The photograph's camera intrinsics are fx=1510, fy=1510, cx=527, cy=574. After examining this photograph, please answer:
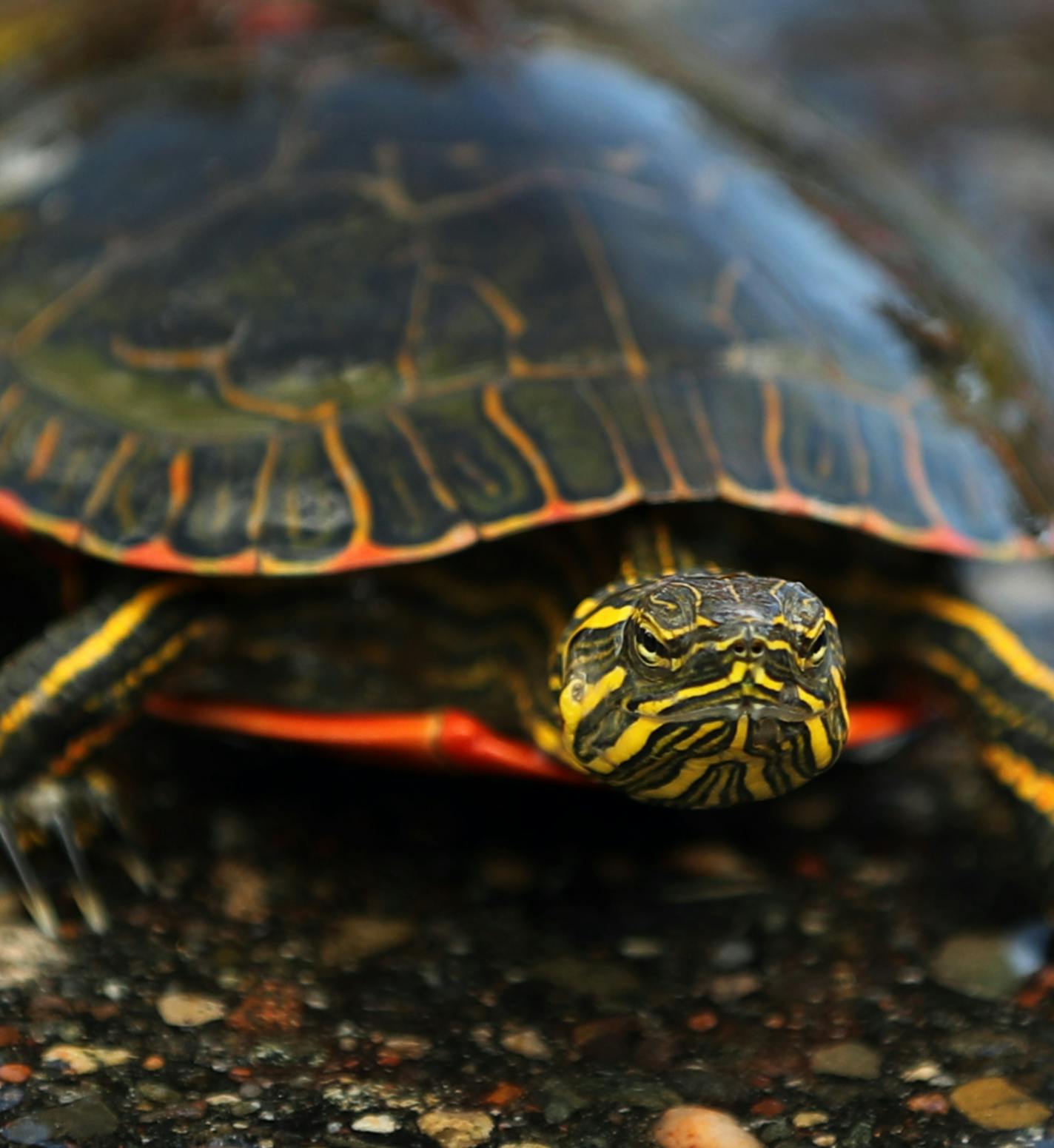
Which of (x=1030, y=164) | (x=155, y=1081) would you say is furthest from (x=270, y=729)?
(x=1030, y=164)

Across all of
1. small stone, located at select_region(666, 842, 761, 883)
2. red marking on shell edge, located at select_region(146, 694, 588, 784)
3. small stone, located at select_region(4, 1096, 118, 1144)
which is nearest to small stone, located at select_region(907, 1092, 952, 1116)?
small stone, located at select_region(666, 842, 761, 883)

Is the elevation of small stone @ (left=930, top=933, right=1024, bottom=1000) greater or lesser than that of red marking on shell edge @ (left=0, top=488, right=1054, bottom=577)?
lesser

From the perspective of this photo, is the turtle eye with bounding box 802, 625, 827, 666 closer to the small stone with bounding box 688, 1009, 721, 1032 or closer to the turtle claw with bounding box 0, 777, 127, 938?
the small stone with bounding box 688, 1009, 721, 1032

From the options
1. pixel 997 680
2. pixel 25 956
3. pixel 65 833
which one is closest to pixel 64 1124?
pixel 25 956

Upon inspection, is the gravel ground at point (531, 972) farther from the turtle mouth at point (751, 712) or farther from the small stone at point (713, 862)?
the turtle mouth at point (751, 712)

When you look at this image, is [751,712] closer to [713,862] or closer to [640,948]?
[640,948]

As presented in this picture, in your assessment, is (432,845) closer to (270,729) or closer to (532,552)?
(270,729)
